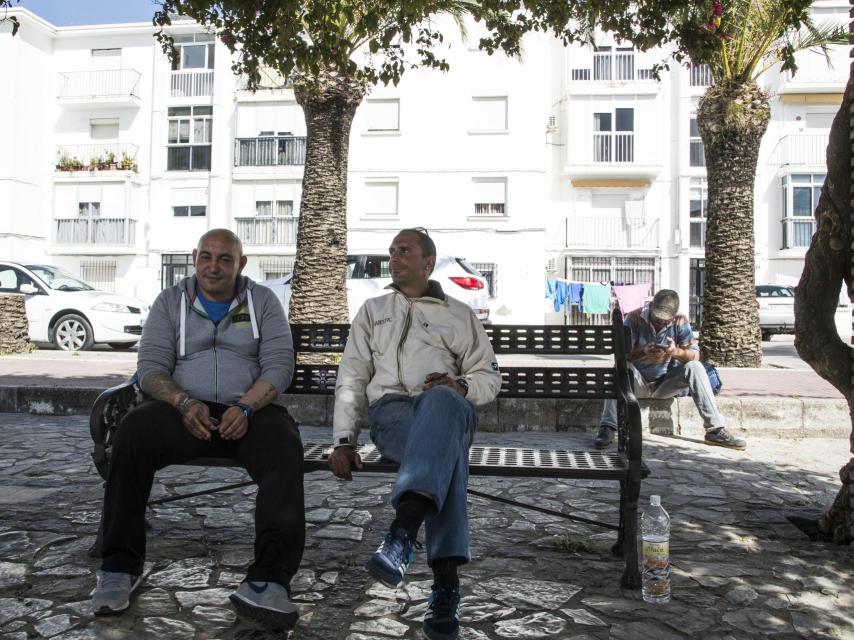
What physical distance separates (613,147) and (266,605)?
99.8 feet

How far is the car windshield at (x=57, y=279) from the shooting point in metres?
15.2

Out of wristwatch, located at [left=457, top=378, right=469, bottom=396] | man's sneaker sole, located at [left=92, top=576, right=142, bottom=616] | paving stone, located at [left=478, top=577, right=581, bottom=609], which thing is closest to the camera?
man's sneaker sole, located at [left=92, top=576, right=142, bottom=616]

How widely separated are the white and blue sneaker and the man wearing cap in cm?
397

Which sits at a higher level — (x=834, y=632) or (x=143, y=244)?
(x=143, y=244)

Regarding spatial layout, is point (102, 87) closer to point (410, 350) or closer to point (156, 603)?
point (410, 350)

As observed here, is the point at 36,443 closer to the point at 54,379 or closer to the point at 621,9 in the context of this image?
the point at 54,379

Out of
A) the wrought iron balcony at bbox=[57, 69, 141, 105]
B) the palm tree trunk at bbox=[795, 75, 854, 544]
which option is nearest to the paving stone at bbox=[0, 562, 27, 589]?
the palm tree trunk at bbox=[795, 75, 854, 544]

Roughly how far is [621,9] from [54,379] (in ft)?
24.4

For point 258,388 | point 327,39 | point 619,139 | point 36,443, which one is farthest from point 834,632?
point 619,139

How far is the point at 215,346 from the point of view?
141 inches

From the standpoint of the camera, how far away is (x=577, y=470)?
3.30 metres

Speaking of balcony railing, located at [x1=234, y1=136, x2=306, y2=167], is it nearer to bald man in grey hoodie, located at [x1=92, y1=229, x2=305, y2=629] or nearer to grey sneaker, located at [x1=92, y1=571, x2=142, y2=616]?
bald man in grey hoodie, located at [x1=92, y1=229, x2=305, y2=629]

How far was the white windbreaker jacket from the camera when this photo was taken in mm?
3490

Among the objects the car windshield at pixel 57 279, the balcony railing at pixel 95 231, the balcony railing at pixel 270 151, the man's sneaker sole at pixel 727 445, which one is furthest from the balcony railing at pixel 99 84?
the man's sneaker sole at pixel 727 445
